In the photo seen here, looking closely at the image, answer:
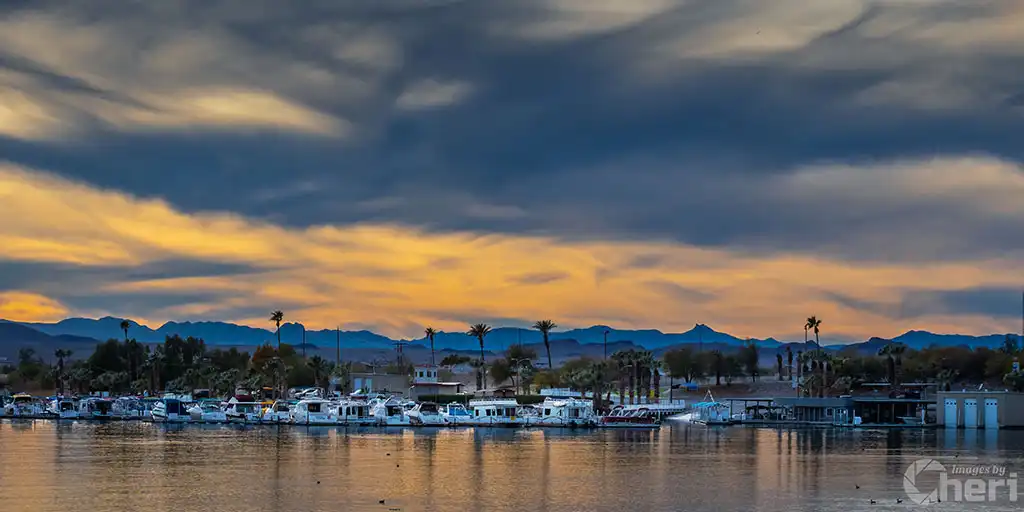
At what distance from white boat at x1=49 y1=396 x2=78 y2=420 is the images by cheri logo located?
106 m

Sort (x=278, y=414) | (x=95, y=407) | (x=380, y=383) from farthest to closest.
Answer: (x=380, y=383) < (x=95, y=407) < (x=278, y=414)

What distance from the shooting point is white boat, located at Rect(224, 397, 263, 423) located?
435 ft

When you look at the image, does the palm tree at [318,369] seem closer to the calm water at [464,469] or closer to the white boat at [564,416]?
the white boat at [564,416]

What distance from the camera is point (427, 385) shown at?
16838 cm

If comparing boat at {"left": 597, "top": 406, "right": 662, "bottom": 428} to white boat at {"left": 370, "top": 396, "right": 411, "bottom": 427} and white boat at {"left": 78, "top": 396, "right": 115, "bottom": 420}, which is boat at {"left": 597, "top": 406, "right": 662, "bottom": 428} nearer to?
white boat at {"left": 370, "top": 396, "right": 411, "bottom": 427}

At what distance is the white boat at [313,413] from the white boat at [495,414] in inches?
581

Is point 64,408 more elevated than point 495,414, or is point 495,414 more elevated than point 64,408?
point 495,414

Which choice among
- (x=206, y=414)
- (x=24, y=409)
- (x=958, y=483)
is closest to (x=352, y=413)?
(x=206, y=414)

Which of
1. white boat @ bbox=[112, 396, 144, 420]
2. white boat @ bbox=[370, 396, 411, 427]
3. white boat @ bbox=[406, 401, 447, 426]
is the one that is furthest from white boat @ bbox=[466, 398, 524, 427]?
white boat @ bbox=[112, 396, 144, 420]

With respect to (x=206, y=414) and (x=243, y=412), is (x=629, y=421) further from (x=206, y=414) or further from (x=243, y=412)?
(x=206, y=414)

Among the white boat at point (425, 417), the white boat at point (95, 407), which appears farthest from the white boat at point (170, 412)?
the white boat at point (425, 417)

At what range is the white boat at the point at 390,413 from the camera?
125 metres

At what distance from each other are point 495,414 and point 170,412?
38.2m

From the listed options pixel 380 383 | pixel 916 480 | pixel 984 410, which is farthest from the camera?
pixel 380 383
